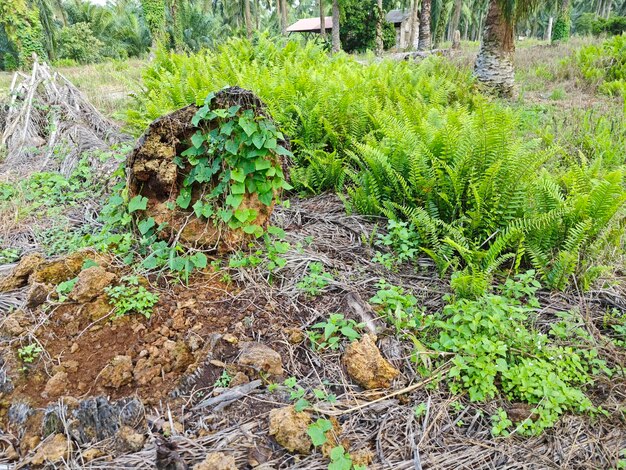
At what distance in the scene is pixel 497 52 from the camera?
669cm

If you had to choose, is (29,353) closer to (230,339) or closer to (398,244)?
(230,339)

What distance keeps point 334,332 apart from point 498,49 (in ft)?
21.1

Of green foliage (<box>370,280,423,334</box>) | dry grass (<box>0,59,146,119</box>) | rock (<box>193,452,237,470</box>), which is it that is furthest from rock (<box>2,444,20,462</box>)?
dry grass (<box>0,59,146,119</box>)

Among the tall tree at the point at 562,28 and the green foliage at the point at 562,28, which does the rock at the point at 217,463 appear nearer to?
the tall tree at the point at 562,28

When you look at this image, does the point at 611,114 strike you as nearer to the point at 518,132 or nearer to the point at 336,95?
the point at 518,132

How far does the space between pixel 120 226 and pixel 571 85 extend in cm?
815

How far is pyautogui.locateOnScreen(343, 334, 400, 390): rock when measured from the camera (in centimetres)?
184

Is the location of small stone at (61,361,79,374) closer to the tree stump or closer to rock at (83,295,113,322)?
rock at (83,295,113,322)

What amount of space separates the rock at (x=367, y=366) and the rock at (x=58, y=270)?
5.18 ft

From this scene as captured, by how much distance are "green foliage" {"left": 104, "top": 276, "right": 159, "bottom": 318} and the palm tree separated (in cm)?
648

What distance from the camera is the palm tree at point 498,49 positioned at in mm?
6488

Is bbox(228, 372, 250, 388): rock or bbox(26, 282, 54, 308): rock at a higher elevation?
bbox(26, 282, 54, 308): rock

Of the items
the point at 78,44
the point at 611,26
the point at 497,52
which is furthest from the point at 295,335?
the point at 78,44

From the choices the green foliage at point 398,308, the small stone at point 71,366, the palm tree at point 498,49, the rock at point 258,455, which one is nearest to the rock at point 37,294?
the small stone at point 71,366
